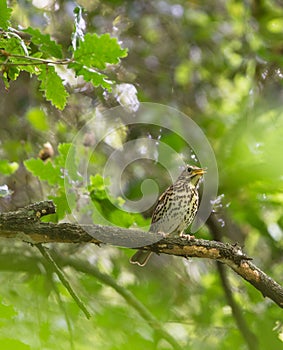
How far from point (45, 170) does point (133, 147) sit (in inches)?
51.2

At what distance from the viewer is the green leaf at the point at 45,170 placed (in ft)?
10.0

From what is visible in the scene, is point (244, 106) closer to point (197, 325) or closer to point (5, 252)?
point (197, 325)

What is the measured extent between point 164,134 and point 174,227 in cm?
95

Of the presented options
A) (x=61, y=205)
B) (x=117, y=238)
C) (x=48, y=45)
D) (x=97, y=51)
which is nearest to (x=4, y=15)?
(x=48, y=45)

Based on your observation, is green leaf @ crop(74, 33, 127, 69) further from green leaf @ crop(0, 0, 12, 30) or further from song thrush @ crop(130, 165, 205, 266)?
song thrush @ crop(130, 165, 205, 266)

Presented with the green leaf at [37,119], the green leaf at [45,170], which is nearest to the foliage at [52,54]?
the green leaf at [45,170]

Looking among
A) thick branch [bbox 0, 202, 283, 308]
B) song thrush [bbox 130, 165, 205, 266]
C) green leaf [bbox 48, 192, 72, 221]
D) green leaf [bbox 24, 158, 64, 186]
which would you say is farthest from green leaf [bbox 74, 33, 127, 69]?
song thrush [bbox 130, 165, 205, 266]

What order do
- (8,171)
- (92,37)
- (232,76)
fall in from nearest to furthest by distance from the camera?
1. (92,37)
2. (8,171)
3. (232,76)

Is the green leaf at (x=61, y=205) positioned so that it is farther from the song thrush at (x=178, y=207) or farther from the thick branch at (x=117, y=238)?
the song thrush at (x=178, y=207)

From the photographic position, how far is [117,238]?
2525mm

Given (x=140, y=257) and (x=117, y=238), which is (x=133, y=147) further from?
(x=117, y=238)

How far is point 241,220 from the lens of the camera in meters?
3.78

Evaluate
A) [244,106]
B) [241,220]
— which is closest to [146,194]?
[241,220]

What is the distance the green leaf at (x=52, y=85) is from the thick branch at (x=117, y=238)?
0.46 m
